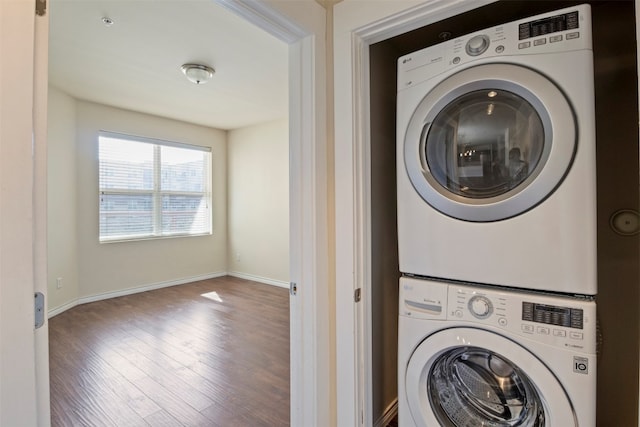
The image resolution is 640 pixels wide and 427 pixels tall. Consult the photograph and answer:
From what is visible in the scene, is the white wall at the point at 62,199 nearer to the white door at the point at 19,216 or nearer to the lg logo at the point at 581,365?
the white door at the point at 19,216

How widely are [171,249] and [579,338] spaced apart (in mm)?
4848

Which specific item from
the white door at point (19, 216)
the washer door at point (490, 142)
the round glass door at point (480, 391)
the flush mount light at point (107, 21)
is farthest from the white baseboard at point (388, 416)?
the flush mount light at point (107, 21)

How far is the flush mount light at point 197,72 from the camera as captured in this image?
2.78m

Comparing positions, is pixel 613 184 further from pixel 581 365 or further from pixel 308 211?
pixel 308 211

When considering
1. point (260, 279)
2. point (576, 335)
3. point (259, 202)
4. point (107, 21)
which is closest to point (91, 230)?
point (259, 202)

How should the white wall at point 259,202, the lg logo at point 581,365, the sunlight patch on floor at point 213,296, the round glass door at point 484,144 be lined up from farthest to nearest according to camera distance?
1. the white wall at point 259,202
2. the sunlight patch on floor at point 213,296
3. the round glass door at point 484,144
4. the lg logo at point 581,365

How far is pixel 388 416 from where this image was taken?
166 cm

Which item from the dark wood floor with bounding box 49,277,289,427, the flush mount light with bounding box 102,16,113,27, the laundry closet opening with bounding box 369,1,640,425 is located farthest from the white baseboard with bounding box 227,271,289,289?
the flush mount light with bounding box 102,16,113,27

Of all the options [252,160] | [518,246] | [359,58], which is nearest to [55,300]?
[252,160]

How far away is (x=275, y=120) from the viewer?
182 inches

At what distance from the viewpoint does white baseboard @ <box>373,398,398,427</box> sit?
1579 millimetres

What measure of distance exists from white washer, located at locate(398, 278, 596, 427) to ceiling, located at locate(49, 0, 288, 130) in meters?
2.22

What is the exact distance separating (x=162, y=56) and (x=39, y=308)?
2.61m

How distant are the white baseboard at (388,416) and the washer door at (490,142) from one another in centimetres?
117
